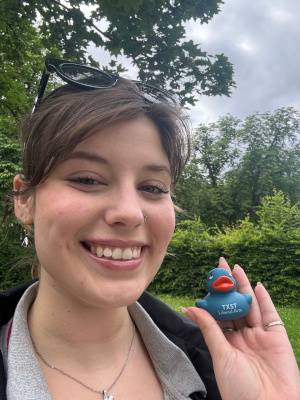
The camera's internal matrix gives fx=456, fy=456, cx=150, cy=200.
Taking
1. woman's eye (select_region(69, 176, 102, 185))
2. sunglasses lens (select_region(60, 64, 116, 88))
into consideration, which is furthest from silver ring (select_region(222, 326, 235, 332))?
sunglasses lens (select_region(60, 64, 116, 88))

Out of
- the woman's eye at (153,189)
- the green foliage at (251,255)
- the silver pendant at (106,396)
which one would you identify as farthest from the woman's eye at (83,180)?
the green foliage at (251,255)

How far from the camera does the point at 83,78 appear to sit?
158 centimetres

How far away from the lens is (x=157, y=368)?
1699 millimetres

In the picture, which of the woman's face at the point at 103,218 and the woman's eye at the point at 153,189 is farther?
the woman's eye at the point at 153,189

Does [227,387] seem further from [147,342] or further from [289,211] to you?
[289,211]

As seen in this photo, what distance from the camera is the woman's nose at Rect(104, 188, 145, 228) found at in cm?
140

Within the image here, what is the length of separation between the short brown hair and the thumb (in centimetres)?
56

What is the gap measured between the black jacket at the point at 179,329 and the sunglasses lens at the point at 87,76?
0.82 m

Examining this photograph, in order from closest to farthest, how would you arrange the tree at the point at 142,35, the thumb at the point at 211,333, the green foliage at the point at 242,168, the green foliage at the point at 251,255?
the thumb at the point at 211,333, the tree at the point at 142,35, the green foliage at the point at 251,255, the green foliage at the point at 242,168

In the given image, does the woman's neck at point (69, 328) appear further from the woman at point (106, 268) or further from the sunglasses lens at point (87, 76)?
the sunglasses lens at point (87, 76)

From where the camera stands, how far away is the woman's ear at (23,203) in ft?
5.24

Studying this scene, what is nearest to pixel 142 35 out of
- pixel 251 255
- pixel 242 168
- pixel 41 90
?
pixel 41 90

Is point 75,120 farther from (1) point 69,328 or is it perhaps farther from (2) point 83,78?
(1) point 69,328

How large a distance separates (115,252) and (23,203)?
1.40ft
